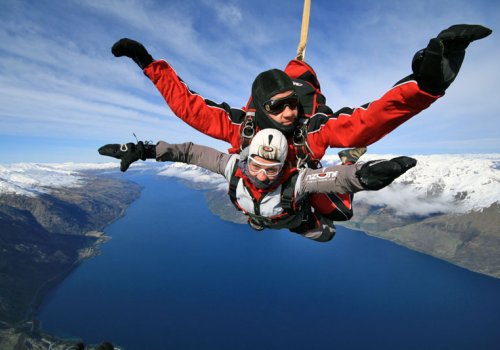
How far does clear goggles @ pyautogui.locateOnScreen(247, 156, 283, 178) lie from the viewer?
2.40 meters

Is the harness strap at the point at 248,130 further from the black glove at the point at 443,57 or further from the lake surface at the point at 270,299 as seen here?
the lake surface at the point at 270,299

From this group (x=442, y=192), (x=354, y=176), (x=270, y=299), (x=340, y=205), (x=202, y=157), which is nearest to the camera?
(x=354, y=176)

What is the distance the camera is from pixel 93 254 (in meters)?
84.9

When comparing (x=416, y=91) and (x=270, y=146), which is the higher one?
(x=416, y=91)

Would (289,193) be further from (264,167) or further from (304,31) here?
(304,31)

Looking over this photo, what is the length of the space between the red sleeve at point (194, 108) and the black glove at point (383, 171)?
59.4 inches

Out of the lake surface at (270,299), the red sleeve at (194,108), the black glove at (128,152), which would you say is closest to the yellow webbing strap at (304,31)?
the red sleeve at (194,108)

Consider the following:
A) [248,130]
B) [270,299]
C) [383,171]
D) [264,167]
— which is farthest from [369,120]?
[270,299]

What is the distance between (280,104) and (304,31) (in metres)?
1.50

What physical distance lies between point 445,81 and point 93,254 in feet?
332

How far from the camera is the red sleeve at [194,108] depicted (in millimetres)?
2652

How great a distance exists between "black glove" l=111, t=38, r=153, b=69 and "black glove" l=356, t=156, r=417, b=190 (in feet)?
7.17

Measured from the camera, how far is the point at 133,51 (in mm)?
2494

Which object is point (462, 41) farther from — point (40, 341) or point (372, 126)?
point (40, 341)
